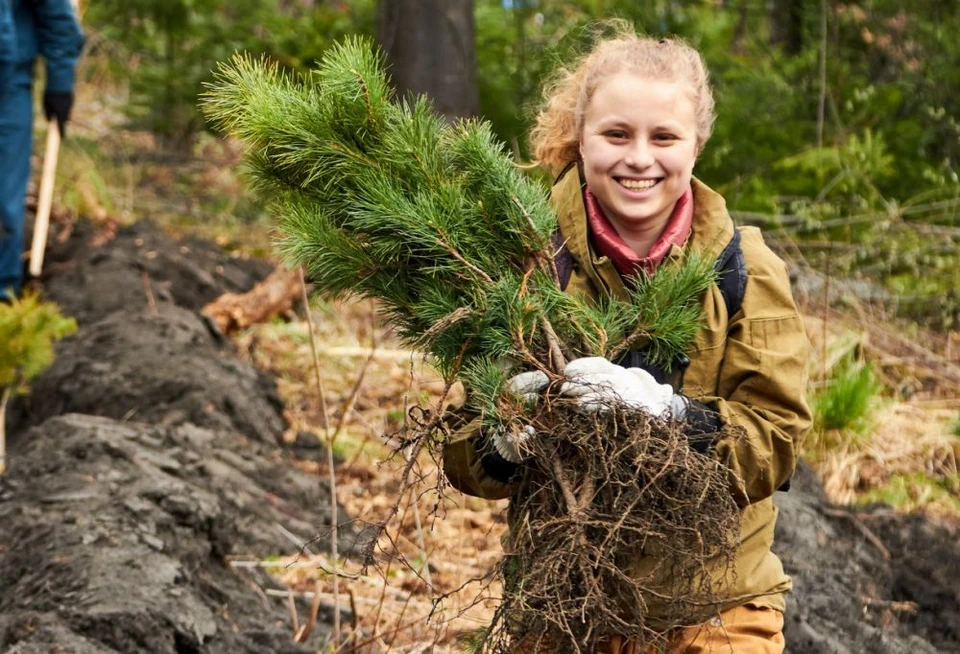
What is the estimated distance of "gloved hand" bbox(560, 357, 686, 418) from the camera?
7.84ft

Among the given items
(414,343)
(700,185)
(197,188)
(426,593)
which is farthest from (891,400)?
(197,188)

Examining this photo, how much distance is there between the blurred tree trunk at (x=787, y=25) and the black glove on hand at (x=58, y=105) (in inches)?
223

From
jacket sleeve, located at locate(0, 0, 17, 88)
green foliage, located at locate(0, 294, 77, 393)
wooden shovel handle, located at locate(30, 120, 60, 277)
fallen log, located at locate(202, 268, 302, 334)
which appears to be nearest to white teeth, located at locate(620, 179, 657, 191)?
green foliage, located at locate(0, 294, 77, 393)

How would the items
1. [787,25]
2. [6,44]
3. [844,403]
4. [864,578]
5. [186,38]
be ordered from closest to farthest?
1. [864,578]
2. [844,403]
3. [6,44]
4. [186,38]
5. [787,25]

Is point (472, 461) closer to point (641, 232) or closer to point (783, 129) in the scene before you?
point (641, 232)

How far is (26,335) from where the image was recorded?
195 inches

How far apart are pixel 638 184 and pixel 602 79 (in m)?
0.25

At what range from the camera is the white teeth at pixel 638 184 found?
2664 mm

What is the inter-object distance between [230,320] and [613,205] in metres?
5.19

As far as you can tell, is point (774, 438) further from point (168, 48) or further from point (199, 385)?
point (168, 48)

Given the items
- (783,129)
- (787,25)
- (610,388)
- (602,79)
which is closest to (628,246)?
(602,79)

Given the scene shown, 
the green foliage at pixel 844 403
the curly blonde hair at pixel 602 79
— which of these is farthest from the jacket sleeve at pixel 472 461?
the green foliage at pixel 844 403

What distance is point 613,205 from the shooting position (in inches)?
106

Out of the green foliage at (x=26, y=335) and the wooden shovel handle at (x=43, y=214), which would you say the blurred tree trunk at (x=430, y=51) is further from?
the green foliage at (x=26, y=335)
